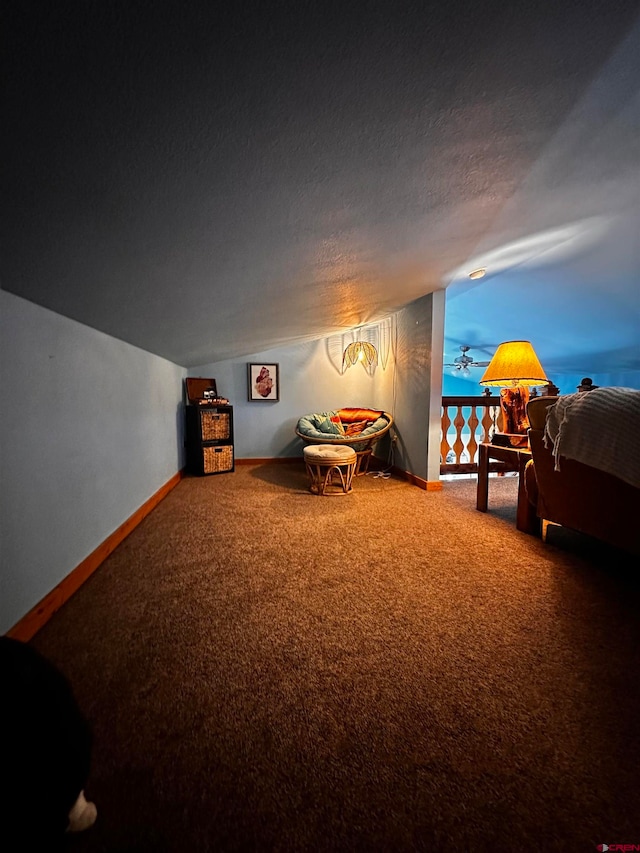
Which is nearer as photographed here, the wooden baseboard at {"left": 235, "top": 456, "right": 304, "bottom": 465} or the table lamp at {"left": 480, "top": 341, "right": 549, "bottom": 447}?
the table lamp at {"left": 480, "top": 341, "right": 549, "bottom": 447}

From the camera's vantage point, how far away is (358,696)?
1102mm

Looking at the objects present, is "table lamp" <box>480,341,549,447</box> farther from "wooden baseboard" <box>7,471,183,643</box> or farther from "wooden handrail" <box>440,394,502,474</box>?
"wooden baseboard" <box>7,471,183,643</box>

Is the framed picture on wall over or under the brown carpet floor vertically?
over

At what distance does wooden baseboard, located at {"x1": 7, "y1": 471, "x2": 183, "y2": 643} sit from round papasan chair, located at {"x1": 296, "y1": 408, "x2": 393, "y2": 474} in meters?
2.15

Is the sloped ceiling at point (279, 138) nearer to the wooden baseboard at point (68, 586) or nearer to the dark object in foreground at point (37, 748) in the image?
the dark object in foreground at point (37, 748)

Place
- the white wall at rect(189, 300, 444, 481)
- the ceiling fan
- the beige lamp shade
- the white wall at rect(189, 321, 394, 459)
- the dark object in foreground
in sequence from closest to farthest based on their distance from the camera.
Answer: the dark object in foreground, the beige lamp shade, the white wall at rect(189, 300, 444, 481), the white wall at rect(189, 321, 394, 459), the ceiling fan

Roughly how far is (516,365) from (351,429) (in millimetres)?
2320

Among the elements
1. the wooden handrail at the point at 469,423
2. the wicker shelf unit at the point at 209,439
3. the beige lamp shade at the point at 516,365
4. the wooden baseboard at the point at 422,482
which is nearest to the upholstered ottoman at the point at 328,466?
the wooden baseboard at the point at 422,482

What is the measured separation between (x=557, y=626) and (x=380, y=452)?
3.70m

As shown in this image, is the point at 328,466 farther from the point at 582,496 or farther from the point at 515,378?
the point at 582,496

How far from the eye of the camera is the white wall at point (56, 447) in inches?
52.4

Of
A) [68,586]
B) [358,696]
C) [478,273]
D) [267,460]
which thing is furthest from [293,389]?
[358,696]

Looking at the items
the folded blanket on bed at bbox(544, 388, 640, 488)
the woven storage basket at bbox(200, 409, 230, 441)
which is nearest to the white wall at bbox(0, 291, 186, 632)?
the woven storage basket at bbox(200, 409, 230, 441)

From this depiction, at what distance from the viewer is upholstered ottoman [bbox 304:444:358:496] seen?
3.51 metres
